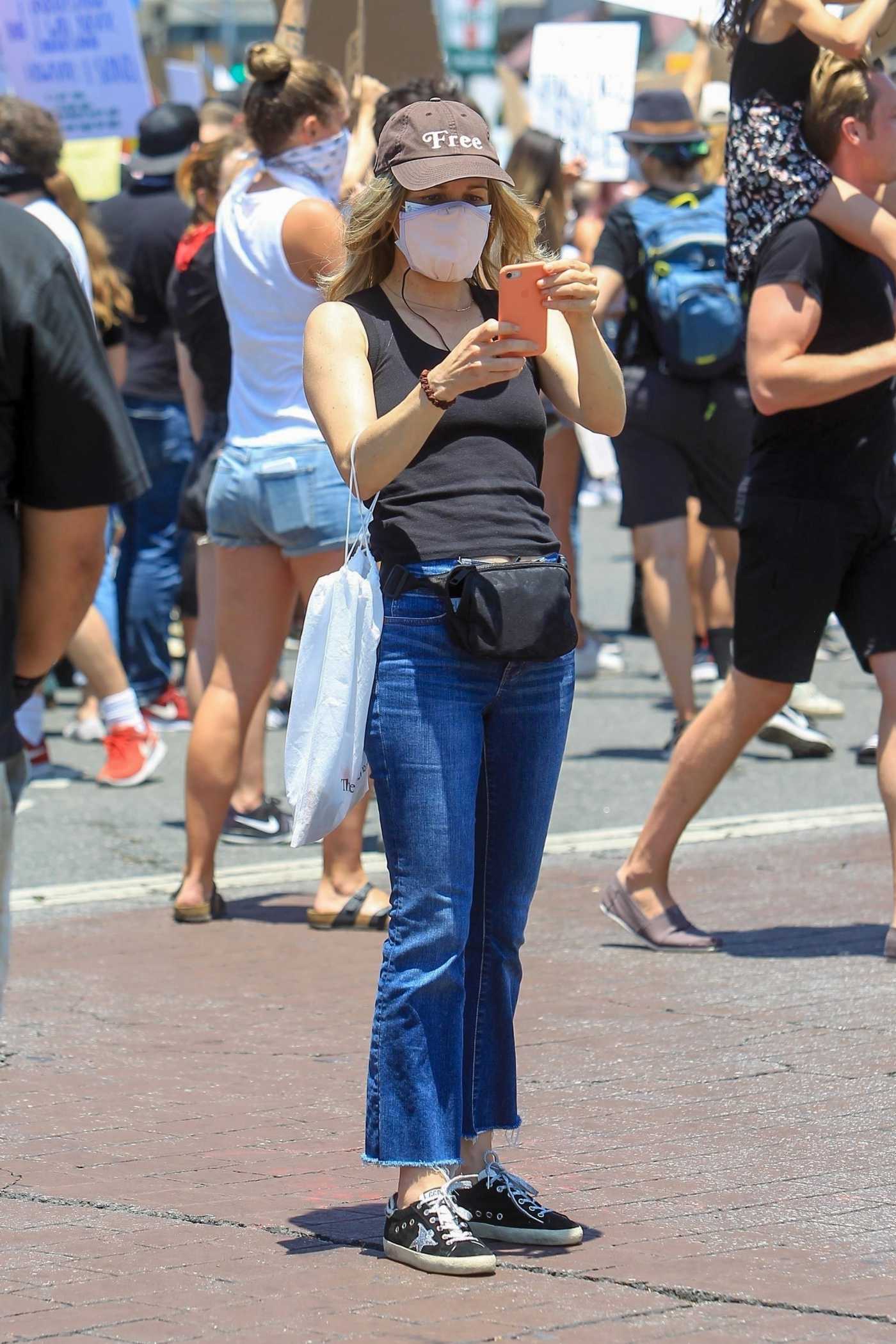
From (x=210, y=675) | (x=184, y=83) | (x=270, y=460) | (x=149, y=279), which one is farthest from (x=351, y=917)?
(x=184, y=83)

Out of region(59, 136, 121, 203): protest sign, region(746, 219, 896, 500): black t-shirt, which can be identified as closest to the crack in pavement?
region(746, 219, 896, 500): black t-shirt

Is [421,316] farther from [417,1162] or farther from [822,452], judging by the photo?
[822,452]

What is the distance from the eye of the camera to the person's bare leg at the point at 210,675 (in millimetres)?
7023

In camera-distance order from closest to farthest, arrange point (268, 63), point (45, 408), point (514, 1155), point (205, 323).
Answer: point (45, 408) → point (514, 1155) → point (268, 63) → point (205, 323)

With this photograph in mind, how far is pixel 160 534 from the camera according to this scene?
947 cm

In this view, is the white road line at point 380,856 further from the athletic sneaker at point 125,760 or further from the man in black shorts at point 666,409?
the athletic sneaker at point 125,760

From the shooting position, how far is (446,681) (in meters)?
3.54

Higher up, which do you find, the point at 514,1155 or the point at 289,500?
the point at 289,500

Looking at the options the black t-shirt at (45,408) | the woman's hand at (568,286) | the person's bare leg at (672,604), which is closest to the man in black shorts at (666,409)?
the person's bare leg at (672,604)

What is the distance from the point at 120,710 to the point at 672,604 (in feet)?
7.16

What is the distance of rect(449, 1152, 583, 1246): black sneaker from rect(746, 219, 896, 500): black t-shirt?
2356mm

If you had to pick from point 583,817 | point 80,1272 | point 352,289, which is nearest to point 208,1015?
point 80,1272

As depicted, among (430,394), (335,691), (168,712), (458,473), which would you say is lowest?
(168,712)

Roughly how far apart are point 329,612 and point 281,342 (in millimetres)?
2467
